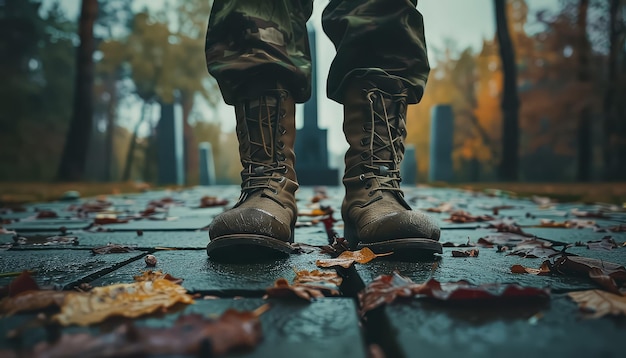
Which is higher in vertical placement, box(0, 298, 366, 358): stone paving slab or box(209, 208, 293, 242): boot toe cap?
box(209, 208, 293, 242): boot toe cap

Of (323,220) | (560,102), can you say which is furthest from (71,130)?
(560,102)

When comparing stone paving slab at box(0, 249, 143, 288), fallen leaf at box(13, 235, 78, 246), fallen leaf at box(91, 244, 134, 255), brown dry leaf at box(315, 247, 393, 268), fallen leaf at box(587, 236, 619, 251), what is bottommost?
fallen leaf at box(13, 235, 78, 246)

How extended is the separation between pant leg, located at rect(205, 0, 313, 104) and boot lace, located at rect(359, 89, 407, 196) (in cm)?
27

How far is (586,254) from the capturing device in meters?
1.28

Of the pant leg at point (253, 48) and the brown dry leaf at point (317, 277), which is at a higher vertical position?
the pant leg at point (253, 48)

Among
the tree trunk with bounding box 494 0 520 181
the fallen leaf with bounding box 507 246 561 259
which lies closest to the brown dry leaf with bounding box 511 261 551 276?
the fallen leaf with bounding box 507 246 561 259

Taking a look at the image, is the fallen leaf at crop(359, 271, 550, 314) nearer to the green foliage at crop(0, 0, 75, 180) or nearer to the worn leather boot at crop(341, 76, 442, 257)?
the worn leather boot at crop(341, 76, 442, 257)

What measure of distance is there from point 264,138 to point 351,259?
1.66 ft

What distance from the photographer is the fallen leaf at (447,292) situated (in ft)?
2.55

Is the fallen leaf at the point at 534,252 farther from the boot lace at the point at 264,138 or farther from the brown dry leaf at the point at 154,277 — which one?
the brown dry leaf at the point at 154,277

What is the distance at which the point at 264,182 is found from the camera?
1414 mm

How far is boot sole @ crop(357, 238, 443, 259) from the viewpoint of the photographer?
121cm

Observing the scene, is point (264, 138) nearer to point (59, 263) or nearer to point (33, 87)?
point (59, 263)

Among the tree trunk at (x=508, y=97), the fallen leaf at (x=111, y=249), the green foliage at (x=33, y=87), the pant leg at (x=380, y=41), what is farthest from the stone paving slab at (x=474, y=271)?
the green foliage at (x=33, y=87)
